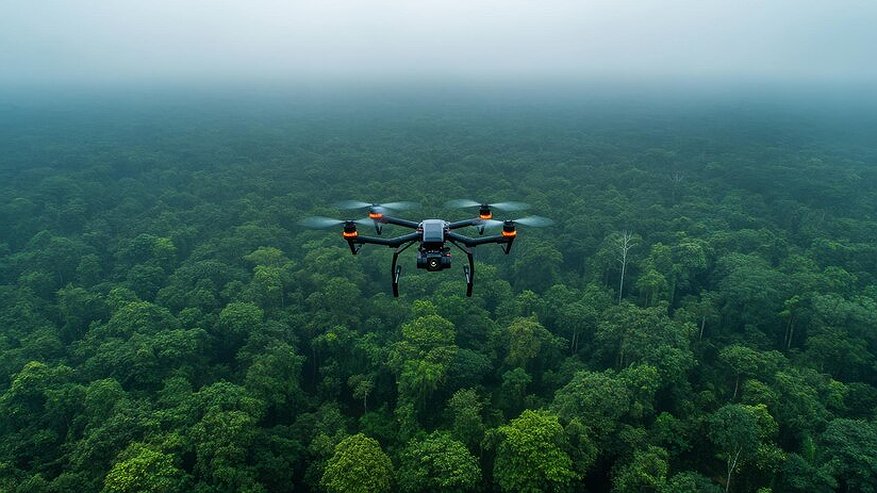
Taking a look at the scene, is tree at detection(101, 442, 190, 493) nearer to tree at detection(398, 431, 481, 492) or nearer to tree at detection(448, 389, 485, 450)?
tree at detection(398, 431, 481, 492)

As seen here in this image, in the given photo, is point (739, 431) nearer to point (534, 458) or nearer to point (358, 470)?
point (534, 458)

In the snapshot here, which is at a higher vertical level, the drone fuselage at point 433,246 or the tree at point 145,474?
the drone fuselage at point 433,246

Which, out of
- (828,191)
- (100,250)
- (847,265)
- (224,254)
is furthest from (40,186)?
(828,191)

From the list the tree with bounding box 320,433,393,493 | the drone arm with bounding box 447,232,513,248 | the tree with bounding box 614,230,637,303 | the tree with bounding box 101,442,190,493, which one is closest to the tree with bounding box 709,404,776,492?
the tree with bounding box 320,433,393,493

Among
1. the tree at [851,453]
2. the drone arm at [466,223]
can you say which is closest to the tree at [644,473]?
the tree at [851,453]

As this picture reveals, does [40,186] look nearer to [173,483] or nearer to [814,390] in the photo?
[173,483]

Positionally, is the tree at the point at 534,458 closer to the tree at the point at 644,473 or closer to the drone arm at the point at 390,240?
the tree at the point at 644,473
